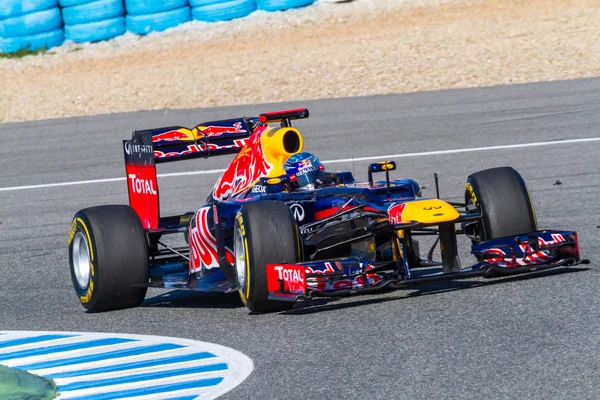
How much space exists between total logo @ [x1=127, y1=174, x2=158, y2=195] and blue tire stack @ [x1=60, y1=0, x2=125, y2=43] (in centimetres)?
1488

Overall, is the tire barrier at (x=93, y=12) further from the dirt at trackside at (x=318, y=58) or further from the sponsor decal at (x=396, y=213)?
the sponsor decal at (x=396, y=213)

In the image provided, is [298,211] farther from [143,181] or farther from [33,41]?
[33,41]

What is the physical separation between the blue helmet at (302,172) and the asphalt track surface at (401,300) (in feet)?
2.84

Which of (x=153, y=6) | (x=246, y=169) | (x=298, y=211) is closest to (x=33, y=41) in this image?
(x=153, y=6)

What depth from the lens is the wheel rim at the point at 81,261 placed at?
785 cm

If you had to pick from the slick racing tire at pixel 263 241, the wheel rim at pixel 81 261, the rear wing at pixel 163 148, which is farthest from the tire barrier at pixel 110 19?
the slick racing tire at pixel 263 241

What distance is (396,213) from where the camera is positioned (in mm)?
6668

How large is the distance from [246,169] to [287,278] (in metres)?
1.64

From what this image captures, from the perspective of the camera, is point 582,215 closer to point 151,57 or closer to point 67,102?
point 67,102

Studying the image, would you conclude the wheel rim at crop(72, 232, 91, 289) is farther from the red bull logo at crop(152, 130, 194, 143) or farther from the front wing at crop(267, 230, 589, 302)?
the front wing at crop(267, 230, 589, 302)

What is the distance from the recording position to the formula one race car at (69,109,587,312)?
6.52m

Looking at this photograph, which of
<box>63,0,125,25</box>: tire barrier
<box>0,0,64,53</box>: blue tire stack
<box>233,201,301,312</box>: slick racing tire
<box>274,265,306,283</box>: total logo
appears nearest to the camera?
<box>274,265,306,283</box>: total logo

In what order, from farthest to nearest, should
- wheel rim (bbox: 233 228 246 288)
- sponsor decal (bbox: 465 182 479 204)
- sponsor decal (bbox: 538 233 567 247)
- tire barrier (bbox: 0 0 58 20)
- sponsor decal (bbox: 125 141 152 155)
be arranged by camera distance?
tire barrier (bbox: 0 0 58 20) < sponsor decal (bbox: 125 141 152 155) < sponsor decal (bbox: 465 182 479 204) < wheel rim (bbox: 233 228 246 288) < sponsor decal (bbox: 538 233 567 247)

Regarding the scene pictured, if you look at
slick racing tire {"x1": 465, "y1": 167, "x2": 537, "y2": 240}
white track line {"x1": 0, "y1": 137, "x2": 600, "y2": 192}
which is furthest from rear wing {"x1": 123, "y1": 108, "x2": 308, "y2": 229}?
white track line {"x1": 0, "y1": 137, "x2": 600, "y2": 192}
